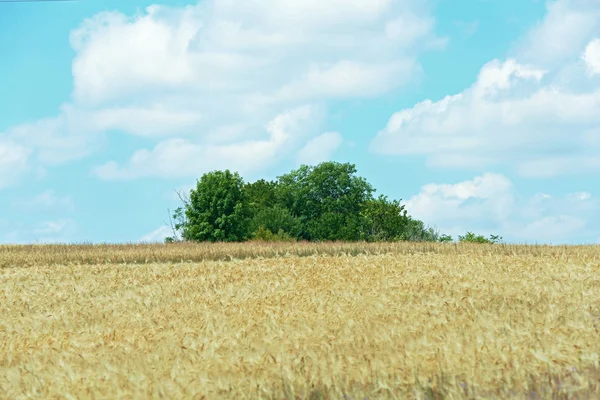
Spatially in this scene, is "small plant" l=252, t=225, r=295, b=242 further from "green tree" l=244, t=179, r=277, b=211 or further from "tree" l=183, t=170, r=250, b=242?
"green tree" l=244, t=179, r=277, b=211

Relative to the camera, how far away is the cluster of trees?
63219 millimetres

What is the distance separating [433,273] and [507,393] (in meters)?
9.02

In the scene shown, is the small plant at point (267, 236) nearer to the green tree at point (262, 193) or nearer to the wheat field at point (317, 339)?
the green tree at point (262, 193)

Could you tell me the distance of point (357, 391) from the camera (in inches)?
237

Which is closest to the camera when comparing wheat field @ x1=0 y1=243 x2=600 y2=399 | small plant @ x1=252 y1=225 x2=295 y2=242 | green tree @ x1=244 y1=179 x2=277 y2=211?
wheat field @ x1=0 y1=243 x2=600 y2=399

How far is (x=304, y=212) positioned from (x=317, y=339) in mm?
70016

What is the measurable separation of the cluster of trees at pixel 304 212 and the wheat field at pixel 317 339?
47931 millimetres

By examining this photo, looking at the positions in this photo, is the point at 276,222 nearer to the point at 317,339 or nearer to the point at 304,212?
the point at 304,212

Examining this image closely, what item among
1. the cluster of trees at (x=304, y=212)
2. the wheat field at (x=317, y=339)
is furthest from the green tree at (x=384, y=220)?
the wheat field at (x=317, y=339)

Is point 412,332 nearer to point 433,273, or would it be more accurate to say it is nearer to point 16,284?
point 433,273

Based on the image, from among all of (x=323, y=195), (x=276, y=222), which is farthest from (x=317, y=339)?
(x=323, y=195)

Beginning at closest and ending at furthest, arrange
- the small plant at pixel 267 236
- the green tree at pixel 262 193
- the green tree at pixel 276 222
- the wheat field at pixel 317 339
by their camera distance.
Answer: the wheat field at pixel 317 339
the small plant at pixel 267 236
the green tree at pixel 276 222
the green tree at pixel 262 193

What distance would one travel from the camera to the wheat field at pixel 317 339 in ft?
20.1

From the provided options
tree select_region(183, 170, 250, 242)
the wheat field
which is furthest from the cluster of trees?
the wheat field
